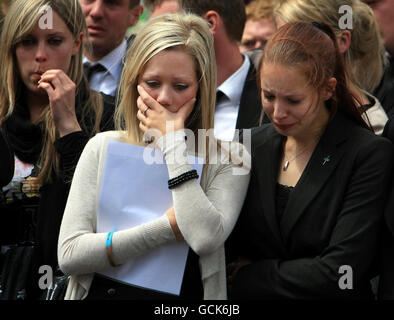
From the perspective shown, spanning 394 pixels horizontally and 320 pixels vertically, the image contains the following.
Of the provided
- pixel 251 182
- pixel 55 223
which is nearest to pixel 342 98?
pixel 251 182

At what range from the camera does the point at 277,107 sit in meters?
2.95

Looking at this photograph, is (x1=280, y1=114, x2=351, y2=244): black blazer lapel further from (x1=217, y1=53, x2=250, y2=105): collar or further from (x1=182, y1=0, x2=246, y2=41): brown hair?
(x1=182, y1=0, x2=246, y2=41): brown hair

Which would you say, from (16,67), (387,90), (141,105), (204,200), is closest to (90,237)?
(204,200)

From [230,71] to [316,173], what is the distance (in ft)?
5.48

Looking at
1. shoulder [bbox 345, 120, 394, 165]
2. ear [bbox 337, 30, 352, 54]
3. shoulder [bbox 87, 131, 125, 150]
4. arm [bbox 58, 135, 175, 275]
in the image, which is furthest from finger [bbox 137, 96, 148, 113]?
ear [bbox 337, 30, 352, 54]

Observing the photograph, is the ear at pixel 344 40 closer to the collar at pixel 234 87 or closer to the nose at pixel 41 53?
the collar at pixel 234 87

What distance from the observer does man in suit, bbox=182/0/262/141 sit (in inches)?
163

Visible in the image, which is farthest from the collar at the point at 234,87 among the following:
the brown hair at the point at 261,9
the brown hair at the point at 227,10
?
the brown hair at the point at 261,9

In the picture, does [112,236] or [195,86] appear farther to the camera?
[195,86]

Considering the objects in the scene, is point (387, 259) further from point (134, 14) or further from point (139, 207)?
point (134, 14)

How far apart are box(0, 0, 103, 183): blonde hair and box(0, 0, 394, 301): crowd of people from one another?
4 cm

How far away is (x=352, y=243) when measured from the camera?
2848 millimetres
